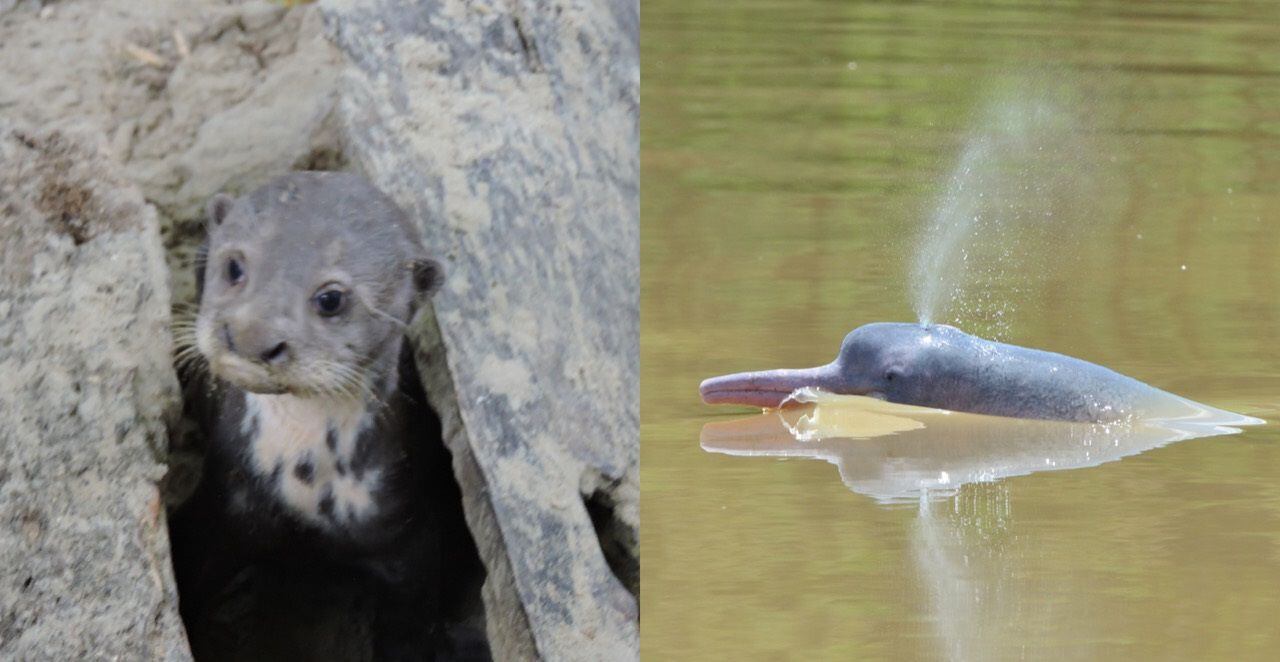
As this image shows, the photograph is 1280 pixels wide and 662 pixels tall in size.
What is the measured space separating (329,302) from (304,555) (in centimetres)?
20

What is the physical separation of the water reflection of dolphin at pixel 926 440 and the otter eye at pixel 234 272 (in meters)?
0.59

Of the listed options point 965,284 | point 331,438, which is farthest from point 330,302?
point 965,284

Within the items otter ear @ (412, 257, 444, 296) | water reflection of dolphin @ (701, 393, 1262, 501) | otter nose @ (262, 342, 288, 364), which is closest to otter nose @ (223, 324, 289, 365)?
otter nose @ (262, 342, 288, 364)

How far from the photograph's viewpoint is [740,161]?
2.09 m

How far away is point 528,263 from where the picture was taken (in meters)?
1.01

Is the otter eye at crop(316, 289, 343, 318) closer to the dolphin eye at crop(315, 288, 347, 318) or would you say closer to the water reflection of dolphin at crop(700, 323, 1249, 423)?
the dolphin eye at crop(315, 288, 347, 318)

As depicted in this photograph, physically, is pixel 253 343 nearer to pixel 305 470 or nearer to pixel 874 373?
pixel 305 470

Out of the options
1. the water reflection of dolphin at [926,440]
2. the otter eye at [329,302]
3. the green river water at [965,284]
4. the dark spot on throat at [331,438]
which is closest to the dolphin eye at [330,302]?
the otter eye at [329,302]

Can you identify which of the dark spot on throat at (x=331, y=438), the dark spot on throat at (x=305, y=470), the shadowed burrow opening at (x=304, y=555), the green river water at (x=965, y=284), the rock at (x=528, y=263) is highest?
the rock at (x=528, y=263)

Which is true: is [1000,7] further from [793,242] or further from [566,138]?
[566,138]

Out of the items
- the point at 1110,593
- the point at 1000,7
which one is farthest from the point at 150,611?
the point at 1000,7

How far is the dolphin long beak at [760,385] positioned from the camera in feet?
4.99

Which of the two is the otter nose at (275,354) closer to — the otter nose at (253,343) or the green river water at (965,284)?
the otter nose at (253,343)

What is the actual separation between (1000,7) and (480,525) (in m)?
1.74
